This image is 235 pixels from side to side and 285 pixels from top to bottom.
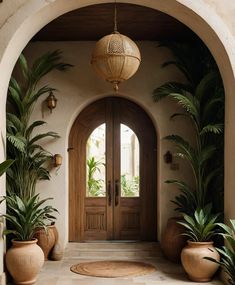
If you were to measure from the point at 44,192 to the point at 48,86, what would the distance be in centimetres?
157

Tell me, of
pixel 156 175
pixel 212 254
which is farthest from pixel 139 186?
pixel 212 254

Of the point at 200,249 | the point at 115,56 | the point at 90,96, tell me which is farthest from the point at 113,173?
the point at 115,56

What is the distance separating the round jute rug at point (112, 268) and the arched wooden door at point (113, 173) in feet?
3.18

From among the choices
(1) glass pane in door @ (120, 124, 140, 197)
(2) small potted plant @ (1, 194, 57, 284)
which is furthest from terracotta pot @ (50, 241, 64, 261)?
(1) glass pane in door @ (120, 124, 140, 197)

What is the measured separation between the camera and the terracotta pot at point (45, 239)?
634 cm

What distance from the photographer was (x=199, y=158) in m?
5.90

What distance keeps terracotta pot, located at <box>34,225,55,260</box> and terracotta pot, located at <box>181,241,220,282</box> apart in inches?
75.3

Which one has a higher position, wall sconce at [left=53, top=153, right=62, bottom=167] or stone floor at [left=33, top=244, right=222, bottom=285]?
wall sconce at [left=53, top=153, right=62, bottom=167]

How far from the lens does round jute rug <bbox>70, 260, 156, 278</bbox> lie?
19.1 feet

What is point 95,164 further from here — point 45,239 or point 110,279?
Result: point 110,279

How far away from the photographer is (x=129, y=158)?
7324mm

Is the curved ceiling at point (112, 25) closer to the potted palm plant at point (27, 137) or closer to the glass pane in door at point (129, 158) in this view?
the potted palm plant at point (27, 137)

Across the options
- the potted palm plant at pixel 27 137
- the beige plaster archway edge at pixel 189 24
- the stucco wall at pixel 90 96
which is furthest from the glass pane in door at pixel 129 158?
the beige plaster archway edge at pixel 189 24

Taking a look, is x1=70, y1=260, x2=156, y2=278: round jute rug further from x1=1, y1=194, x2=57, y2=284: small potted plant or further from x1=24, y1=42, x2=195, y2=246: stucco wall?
x1=24, y1=42, x2=195, y2=246: stucco wall
